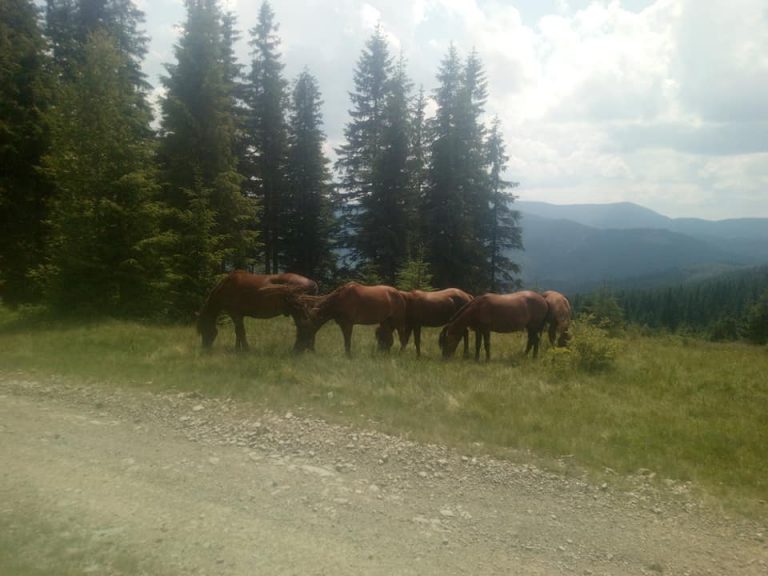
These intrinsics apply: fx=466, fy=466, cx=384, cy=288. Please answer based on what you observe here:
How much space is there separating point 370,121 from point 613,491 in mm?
27518

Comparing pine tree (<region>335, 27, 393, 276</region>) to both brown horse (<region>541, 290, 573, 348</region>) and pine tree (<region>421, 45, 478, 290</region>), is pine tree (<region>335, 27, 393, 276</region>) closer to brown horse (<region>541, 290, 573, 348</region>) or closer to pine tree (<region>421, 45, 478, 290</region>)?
pine tree (<region>421, 45, 478, 290</region>)

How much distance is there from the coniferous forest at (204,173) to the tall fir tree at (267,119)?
0.29ft

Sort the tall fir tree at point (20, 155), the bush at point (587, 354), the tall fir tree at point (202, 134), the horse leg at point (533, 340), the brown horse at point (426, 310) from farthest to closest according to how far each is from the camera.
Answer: the tall fir tree at point (20, 155)
the tall fir tree at point (202, 134)
the horse leg at point (533, 340)
the brown horse at point (426, 310)
the bush at point (587, 354)

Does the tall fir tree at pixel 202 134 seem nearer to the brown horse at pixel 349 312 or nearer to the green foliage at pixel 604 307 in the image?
the brown horse at pixel 349 312

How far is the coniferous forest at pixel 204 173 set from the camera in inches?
667

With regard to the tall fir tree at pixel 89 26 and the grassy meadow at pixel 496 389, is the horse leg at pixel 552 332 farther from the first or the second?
the tall fir tree at pixel 89 26

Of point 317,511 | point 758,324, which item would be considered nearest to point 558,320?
point 317,511

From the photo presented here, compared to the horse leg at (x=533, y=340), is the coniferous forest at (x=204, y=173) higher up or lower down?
higher up

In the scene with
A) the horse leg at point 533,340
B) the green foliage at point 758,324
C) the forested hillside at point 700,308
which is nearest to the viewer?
the horse leg at point 533,340

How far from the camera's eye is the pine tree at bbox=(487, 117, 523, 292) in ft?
97.1

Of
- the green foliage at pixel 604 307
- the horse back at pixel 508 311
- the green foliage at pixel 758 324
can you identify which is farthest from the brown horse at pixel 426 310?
the green foliage at pixel 758 324

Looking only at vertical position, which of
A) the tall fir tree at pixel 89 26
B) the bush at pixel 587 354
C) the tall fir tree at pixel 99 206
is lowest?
the bush at pixel 587 354

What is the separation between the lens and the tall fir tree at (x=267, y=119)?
29.3 metres

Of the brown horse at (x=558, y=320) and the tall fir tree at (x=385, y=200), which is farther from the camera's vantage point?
the tall fir tree at (x=385, y=200)
